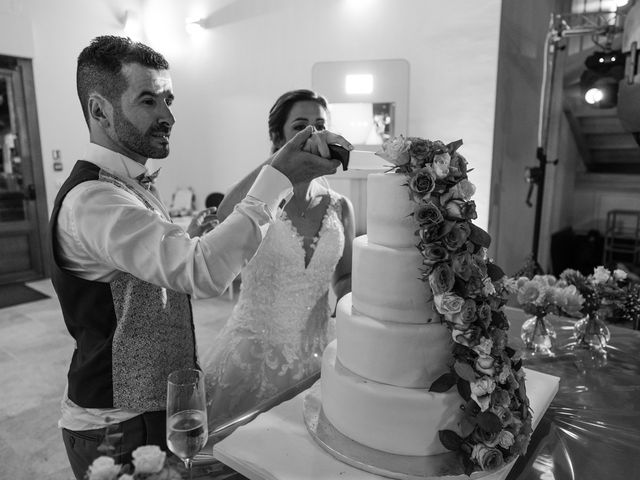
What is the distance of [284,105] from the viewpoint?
2.11 meters

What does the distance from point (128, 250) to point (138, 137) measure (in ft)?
1.22

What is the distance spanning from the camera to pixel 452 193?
111 cm

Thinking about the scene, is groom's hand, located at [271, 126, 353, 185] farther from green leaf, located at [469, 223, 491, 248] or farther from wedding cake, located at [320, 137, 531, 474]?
green leaf, located at [469, 223, 491, 248]

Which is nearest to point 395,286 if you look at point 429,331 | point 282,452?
point 429,331

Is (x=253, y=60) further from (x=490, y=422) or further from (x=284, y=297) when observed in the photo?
(x=490, y=422)

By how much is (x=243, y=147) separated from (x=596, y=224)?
5412mm

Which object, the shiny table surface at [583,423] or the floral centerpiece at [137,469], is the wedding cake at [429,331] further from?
the floral centerpiece at [137,469]

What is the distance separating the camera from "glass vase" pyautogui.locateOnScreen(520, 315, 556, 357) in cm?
186

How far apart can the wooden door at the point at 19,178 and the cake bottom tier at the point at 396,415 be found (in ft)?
20.1

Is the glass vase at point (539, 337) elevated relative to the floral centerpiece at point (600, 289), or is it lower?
lower

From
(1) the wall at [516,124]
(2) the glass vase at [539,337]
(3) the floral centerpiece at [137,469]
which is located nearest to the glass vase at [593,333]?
(2) the glass vase at [539,337]

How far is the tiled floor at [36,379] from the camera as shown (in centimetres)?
265

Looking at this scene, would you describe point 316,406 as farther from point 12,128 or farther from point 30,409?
point 12,128

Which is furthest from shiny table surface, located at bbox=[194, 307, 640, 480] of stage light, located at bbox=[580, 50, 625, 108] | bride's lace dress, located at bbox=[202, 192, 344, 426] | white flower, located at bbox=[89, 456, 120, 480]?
stage light, located at bbox=[580, 50, 625, 108]
